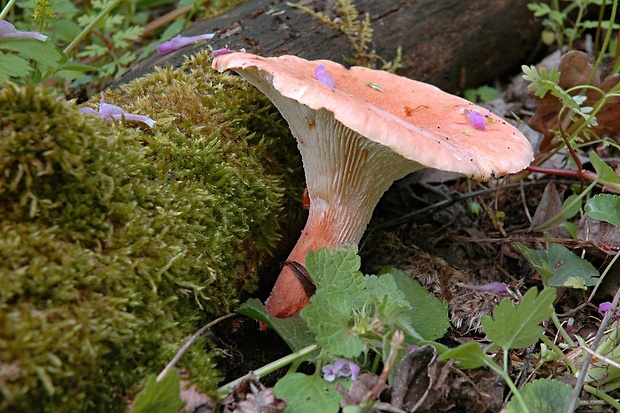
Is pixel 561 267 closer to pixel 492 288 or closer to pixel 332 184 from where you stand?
pixel 492 288

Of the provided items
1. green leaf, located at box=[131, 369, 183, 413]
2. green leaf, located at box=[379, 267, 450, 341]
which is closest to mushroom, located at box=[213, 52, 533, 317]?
green leaf, located at box=[379, 267, 450, 341]

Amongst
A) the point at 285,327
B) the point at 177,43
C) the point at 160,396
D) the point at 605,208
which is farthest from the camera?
the point at 177,43

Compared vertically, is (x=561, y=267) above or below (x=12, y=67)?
below

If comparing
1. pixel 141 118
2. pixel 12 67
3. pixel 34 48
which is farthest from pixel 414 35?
pixel 12 67

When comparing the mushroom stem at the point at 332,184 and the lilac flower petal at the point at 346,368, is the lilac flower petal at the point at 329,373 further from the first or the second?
the mushroom stem at the point at 332,184

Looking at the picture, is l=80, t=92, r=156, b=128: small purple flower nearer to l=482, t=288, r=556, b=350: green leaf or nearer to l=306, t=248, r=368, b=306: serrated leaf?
l=306, t=248, r=368, b=306: serrated leaf

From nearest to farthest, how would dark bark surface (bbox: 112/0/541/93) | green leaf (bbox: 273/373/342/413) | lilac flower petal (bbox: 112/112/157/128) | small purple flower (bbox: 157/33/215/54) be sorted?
green leaf (bbox: 273/373/342/413) < lilac flower petal (bbox: 112/112/157/128) < small purple flower (bbox: 157/33/215/54) < dark bark surface (bbox: 112/0/541/93)

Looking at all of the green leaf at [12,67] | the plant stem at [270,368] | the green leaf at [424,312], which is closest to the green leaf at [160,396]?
the plant stem at [270,368]
